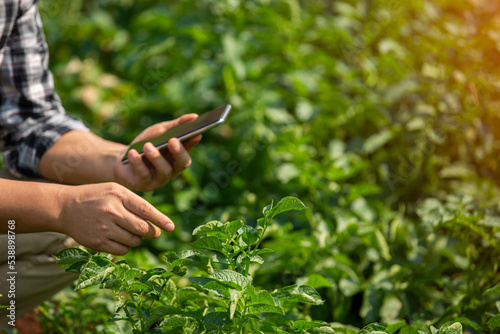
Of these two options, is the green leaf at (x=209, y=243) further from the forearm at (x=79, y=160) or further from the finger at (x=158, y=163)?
the forearm at (x=79, y=160)

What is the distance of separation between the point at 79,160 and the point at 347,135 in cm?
148

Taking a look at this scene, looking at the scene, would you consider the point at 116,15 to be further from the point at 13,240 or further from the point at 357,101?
the point at 13,240

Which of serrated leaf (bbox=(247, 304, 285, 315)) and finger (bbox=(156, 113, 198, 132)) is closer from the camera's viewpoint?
serrated leaf (bbox=(247, 304, 285, 315))

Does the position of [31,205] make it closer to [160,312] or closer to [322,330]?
[160,312]

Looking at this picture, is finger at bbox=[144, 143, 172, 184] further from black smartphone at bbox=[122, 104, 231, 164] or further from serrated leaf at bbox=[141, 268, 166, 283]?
serrated leaf at bbox=[141, 268, 166, 283]

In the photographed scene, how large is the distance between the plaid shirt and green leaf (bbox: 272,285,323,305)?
0.86m

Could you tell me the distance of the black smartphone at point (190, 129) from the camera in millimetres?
1342

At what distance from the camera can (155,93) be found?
2.53 metres

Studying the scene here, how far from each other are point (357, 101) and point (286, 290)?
56.9 inches

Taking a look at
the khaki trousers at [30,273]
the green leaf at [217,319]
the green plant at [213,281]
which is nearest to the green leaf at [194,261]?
the green plant at [213,281]

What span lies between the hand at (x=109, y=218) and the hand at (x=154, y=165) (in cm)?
23

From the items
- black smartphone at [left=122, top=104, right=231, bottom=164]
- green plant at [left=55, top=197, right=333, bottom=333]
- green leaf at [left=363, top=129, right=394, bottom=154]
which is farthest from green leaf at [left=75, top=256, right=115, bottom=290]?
green leaf at [left=363, top=129, right=394, bottom=154]

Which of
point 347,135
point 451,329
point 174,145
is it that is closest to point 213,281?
point 174,145

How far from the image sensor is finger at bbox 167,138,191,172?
136cm
